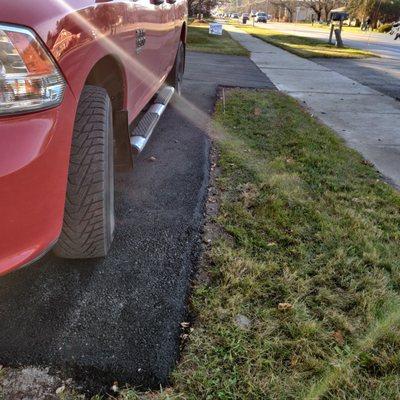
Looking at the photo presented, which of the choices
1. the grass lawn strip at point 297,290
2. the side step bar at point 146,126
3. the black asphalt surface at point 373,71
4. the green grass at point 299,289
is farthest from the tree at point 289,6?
the grass lawn strip at point 297,290

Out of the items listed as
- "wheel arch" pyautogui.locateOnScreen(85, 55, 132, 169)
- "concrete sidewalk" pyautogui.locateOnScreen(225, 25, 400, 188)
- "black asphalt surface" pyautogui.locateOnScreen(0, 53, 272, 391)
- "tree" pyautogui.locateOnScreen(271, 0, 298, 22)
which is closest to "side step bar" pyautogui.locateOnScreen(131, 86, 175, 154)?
"wheel arch" pyautogui.locateOnScreen(85, 55, 132, 169)

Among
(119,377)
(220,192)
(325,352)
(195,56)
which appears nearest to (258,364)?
(325,352)

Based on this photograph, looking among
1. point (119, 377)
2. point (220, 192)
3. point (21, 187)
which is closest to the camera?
point (21, 187)

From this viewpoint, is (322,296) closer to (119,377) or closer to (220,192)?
(119,377)

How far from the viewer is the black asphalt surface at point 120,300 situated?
69.4 inches

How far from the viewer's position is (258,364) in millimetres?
1797

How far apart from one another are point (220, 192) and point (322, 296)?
1.40 metres

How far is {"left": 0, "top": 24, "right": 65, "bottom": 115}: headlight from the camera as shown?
1428 mm

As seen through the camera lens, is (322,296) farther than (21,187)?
Yes

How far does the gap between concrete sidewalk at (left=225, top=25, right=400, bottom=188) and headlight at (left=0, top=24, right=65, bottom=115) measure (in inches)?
131

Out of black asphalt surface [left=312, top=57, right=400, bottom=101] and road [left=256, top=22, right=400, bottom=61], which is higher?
road [left=256, top=22, right=400, bottom=61]

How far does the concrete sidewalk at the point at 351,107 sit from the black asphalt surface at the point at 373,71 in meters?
0.37

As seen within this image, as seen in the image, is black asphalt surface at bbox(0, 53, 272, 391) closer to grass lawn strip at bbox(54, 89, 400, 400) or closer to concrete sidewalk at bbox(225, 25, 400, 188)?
grass lawn strip at bbox(54, 89, 400, 400)

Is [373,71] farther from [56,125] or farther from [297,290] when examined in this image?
[56,125]
